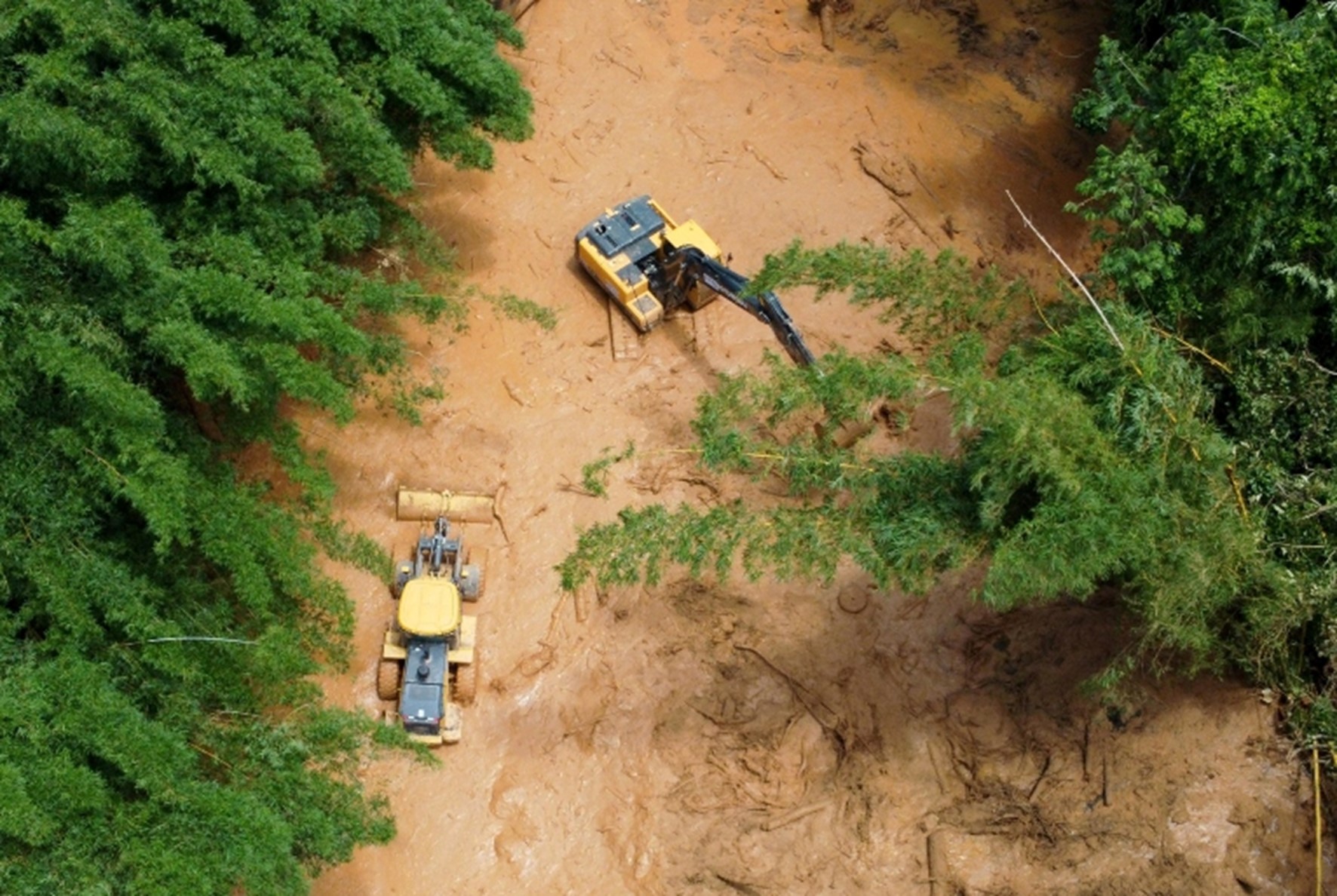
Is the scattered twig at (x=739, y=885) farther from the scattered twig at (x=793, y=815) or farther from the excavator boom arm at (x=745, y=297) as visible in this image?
the excavator boom arm at (x=745, y=297)

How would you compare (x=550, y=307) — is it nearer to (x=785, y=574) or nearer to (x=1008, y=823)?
(x=785, y=574)

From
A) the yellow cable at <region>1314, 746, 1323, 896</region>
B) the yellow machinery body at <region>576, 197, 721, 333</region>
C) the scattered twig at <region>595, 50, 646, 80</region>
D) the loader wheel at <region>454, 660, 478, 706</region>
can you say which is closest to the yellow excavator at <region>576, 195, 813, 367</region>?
the yellow machinery body at <region>576, 197, 721, 333</region>

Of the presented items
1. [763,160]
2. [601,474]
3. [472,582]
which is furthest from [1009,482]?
[763,160]

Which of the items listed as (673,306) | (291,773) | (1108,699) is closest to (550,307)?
(673,306)

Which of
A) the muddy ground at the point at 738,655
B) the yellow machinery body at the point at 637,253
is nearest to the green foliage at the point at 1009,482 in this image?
the muddy ground at the point at 738,655

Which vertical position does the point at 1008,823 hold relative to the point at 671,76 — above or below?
below
